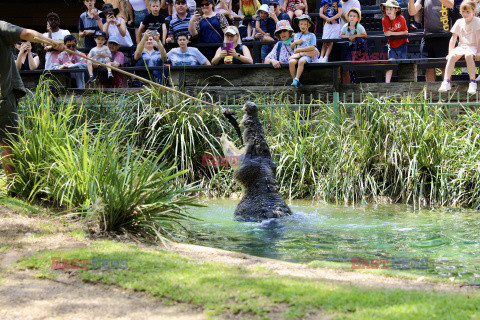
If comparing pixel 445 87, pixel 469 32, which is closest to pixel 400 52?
pixel 469 32

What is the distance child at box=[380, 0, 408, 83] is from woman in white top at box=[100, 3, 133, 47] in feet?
18.7

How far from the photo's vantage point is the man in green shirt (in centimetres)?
712

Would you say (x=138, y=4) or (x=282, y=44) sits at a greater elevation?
(x=138, y=4)

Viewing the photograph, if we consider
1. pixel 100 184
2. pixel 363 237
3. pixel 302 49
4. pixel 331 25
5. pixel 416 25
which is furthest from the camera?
pixel 416 25

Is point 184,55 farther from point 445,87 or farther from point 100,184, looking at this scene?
point 100,184

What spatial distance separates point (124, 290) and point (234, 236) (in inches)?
100

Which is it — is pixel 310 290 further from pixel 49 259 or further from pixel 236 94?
pixel 236 94

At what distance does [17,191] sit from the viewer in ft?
23.9

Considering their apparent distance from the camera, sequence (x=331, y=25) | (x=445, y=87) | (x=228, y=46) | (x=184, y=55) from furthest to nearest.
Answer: (x=331, y=25)
(x=184, y=55)
(x=228, y=46)
(x=445, y=87)

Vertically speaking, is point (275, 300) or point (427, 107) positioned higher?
point (427, 107)

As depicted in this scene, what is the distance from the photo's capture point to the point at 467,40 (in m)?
10.8

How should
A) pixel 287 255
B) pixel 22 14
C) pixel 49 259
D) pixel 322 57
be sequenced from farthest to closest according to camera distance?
1. pixel 22 14
2. pixel 322 57
3. pixel 287 255
4. pixel 49 259

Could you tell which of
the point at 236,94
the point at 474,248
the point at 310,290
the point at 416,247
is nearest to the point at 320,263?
the point at 310,290

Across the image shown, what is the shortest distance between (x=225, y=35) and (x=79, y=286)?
8.45m
